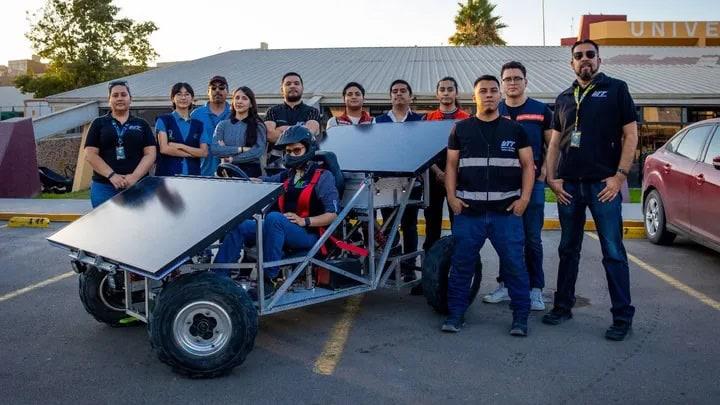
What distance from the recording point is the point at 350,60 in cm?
2508

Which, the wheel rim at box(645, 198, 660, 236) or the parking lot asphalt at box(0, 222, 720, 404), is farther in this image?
the wheel rim at box(645, 198, 660, 236)

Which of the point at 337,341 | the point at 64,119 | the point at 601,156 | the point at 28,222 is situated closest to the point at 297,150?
the point at 337,341

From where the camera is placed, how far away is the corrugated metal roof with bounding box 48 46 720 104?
741 inches

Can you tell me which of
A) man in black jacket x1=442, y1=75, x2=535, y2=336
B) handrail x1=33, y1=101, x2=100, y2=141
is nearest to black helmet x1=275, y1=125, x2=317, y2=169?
man in black jacket x1=442, y1=75, x2=535, y2=336

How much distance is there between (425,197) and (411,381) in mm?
2073

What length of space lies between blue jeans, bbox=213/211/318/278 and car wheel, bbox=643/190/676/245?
5.13 meters

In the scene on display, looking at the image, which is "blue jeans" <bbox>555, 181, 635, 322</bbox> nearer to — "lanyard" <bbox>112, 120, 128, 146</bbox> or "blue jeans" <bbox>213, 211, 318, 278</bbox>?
"blue jeans" <bbox>213, 211, 318, 278</bbox>

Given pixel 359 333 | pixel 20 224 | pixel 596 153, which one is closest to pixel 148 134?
pixel 359 333

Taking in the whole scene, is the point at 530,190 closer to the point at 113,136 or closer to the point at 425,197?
the point at 425,197

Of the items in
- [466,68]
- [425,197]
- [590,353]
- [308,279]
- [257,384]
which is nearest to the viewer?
[257,384]

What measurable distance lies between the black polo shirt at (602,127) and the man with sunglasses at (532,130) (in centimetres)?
52

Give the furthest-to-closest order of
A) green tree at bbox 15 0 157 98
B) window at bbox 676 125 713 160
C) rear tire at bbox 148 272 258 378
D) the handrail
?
green tree at bbox 15 0 157 98, the handrail, window at bbox 676 125 713 160, rear tire at bbox 148 272 258 378

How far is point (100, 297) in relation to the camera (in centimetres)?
527

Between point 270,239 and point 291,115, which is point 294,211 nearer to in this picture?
point 270,239
